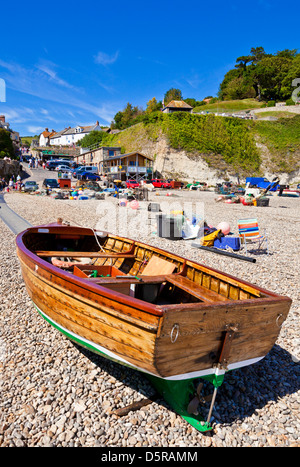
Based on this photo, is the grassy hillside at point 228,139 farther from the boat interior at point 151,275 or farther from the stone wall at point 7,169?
the boat interior at point 151,275

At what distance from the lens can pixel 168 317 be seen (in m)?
2.57

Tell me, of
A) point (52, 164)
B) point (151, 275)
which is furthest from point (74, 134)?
point (151, 275)

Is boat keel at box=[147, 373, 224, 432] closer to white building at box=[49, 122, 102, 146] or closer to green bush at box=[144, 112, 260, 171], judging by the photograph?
green bush at box=[144, 112, 260, 171]

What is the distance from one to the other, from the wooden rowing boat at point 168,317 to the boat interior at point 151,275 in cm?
2

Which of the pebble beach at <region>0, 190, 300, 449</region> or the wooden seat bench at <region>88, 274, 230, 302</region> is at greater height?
the wooden seat bench at <region>88, 274, 230, 302</region>

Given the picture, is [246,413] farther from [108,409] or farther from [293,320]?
[293,320]

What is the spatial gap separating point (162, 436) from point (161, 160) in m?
48.0

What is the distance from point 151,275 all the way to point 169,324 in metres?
2.38

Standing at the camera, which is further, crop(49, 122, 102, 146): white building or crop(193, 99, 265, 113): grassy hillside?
crop(49, 122, 102, 146): white building

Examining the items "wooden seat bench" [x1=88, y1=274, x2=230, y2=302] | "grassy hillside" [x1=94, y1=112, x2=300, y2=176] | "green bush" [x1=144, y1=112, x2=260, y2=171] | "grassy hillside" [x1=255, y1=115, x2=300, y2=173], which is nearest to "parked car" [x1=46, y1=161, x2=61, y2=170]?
"grassy hillside" [x1=94, y1=112, x2=300, y2=176]

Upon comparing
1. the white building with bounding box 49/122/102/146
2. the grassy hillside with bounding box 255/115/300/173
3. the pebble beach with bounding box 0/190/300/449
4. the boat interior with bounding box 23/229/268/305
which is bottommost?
the pebble beach with bounding box 0/190/300/449

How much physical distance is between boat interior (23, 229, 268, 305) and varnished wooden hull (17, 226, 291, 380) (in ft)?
0.12

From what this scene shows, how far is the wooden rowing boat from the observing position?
8.83 feet

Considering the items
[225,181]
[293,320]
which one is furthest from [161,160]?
[293,320]
